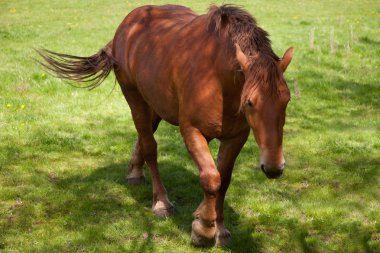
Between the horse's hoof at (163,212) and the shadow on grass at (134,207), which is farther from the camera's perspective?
the horse's hoof at (163,212)

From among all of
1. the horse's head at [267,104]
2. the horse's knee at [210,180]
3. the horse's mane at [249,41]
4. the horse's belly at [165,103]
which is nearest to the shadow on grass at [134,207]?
the horse's knee at [210,180]

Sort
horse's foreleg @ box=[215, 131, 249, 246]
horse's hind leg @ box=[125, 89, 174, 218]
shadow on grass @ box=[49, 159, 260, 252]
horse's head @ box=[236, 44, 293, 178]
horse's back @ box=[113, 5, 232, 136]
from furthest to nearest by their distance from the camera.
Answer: horse's hind leg @ box=[125, 89, 174, 218] < shadow on grass @ box=[49, 159, 260, 252] < horse's foreleg @ box=[215, 131, 249, 246] < horse's back @ box=[113, 5, 232, 136] < horse's head @ box=[236, 44, 293, 178]

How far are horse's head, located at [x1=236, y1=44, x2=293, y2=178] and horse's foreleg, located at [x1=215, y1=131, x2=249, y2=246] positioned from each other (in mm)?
1004

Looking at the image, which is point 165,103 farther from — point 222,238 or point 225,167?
point 222,238

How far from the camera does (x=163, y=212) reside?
18.6ft

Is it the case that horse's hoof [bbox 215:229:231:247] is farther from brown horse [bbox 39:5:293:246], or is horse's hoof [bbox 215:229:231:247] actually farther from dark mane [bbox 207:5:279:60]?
dark mane [bbox 207:5:279:60]

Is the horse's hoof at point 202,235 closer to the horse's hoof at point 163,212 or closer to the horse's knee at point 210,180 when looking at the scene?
the horse's knee at point 210,180

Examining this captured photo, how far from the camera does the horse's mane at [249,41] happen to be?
12.8 feet

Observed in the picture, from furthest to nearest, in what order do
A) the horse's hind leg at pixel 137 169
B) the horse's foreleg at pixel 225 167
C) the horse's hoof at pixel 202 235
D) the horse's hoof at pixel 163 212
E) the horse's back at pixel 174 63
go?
the horse's hind leg at pixel 137 169 → the horse's hoof at pixel 163 212 → the horse's foreleg at pixel 225 167 → the horse's hoof at pixel 202 235 → the horse's back at pixel 174 63

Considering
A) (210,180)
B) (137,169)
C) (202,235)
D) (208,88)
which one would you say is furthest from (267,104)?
(137,169)

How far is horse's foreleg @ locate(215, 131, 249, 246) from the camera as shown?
501 cm

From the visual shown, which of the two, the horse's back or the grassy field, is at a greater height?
the horse's back

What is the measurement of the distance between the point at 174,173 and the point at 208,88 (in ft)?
8.46

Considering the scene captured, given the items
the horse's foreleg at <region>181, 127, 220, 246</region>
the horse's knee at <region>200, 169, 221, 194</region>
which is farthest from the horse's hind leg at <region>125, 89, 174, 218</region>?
the horse's knee at <region>200, 169, 221, 194</region>
